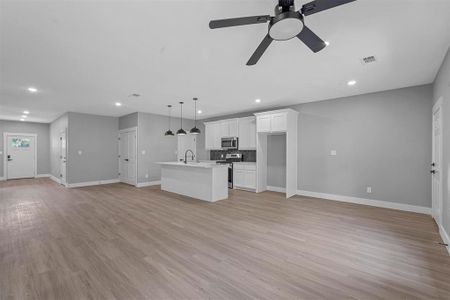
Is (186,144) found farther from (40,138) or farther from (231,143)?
(40,138)

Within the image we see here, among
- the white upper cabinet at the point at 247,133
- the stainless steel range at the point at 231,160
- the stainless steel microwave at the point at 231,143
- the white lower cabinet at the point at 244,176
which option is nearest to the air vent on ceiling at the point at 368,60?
the white upper cabinet at the point at 247,133

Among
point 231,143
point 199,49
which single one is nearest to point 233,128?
point 231,143

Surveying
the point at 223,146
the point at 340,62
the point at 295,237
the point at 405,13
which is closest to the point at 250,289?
the point at 295,237

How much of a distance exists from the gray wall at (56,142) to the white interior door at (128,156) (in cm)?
193

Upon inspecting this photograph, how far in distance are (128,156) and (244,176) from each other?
4489 millimetres

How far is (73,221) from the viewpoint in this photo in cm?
365

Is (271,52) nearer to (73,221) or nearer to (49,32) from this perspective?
(49,32)

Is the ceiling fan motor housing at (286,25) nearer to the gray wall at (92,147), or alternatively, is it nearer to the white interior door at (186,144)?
the white interior door at (186,144)

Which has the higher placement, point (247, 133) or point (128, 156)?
point (247, 133)

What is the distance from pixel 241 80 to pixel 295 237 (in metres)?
2.93

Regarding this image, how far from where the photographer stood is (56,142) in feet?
27.9

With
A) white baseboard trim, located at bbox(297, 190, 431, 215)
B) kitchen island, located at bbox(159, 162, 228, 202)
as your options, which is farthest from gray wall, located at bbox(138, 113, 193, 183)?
white baseboard trim, located at bbox(297, 190, 431, 215)

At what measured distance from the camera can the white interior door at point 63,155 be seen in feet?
23.4

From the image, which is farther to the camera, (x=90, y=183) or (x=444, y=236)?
(x=90, y=183)
